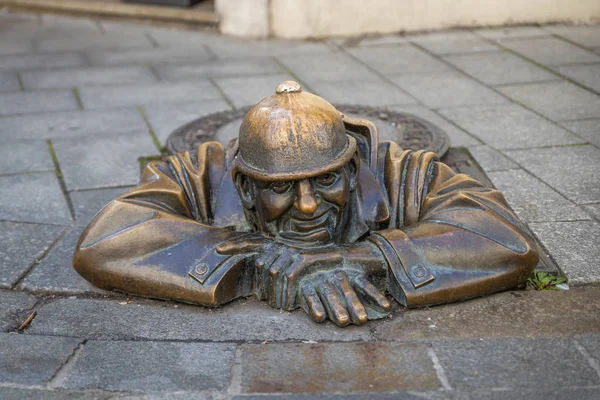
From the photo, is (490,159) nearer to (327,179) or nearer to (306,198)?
(327,179)

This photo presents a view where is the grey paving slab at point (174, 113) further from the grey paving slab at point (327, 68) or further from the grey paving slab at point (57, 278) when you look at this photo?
the grey paving slab at point (57, 278)

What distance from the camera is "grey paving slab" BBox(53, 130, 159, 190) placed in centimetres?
482

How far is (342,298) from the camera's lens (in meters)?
3.30

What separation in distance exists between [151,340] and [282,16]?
510cm

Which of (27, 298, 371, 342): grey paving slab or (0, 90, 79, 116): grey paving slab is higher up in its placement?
(27, 298, 371, 342): grey paving slab

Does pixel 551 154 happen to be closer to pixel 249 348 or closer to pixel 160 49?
pixel 249 348

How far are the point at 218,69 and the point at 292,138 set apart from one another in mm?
3937

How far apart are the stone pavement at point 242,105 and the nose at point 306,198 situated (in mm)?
462

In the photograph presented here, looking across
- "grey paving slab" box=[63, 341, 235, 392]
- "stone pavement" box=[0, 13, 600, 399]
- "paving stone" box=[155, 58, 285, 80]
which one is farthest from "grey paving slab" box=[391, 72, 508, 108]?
"grey paving slab" box=[63, 341, 235, 392]

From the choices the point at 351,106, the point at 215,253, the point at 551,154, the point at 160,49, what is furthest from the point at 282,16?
the point at 215,253

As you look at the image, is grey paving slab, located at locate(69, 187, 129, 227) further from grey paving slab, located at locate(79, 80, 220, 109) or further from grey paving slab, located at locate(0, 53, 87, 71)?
grey paving slab, located at locate(0, 53, 87, 71)

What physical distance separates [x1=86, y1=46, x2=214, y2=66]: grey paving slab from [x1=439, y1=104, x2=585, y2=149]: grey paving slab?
2.58 meters

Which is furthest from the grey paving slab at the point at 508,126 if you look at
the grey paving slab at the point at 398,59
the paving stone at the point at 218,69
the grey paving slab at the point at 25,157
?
the grey paving slab at the point at 25,157

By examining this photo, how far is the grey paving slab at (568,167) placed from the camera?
445 centimetres
